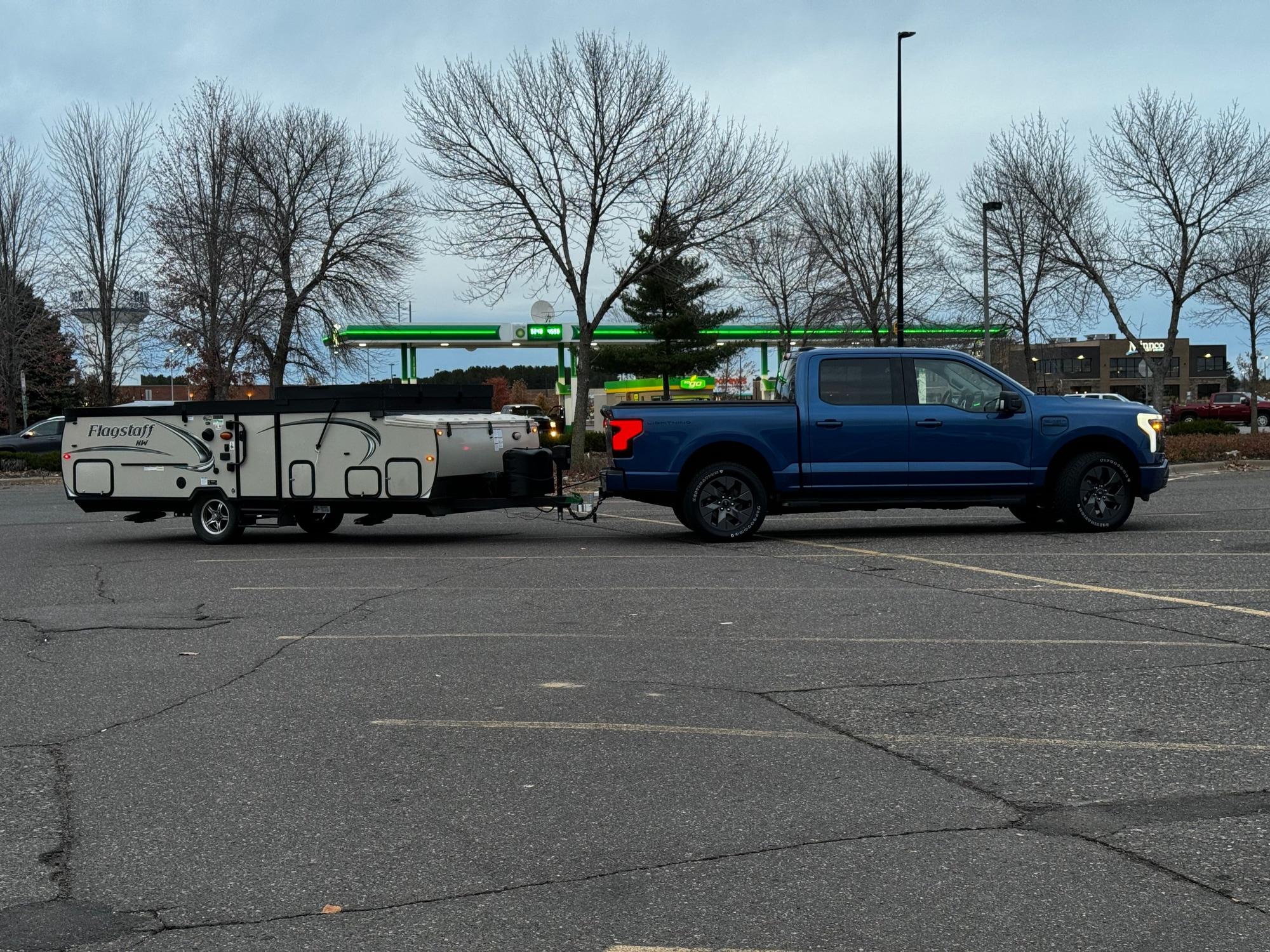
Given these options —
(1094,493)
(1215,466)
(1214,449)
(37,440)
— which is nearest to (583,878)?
(1094,493)

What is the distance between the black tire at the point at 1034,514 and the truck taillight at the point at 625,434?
4.46 meters

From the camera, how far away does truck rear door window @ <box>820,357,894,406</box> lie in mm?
14891

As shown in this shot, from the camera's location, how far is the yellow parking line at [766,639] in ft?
27.1

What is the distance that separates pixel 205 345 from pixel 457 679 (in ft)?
104

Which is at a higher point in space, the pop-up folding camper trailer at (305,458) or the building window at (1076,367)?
the building window at (1076,367)

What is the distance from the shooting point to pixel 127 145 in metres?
37.2

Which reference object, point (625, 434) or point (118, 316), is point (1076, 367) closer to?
point (118, 316)

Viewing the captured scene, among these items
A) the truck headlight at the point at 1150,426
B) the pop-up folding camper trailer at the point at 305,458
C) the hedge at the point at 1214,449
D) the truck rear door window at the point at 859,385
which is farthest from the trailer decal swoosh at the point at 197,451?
the hedge at the point at 1214,449

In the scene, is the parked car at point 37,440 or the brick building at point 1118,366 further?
the brick building at point 1118,366

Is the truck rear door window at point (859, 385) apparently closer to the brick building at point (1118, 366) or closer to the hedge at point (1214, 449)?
the hedge at point (1214, 449)

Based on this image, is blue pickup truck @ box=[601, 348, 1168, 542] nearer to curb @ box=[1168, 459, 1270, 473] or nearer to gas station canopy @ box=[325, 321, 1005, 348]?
curb @ box=[1168, 459, 1270, 473]

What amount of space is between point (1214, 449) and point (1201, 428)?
28.3 feet

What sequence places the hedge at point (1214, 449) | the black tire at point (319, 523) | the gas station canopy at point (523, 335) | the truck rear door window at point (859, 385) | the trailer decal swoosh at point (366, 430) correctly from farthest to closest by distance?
1. the gas station canopy at point (523, 335)
2. the hedge at point (1214, 449)
3. the black tire at point (319, 523)
4. the trailer decal swoosh at point (366, 430)
5. the truck rear door window at point (859, 385)

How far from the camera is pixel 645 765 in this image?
566 centimetres
